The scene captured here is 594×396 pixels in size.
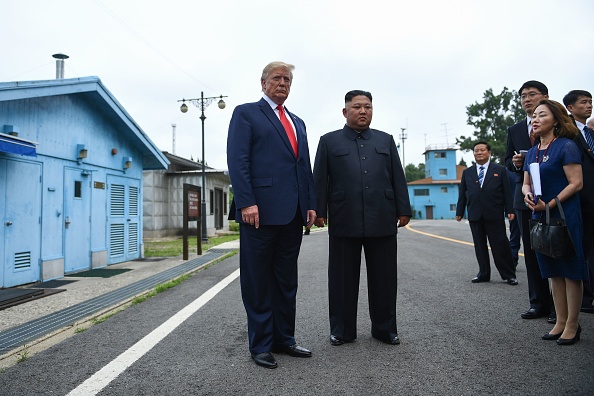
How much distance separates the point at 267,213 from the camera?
126 inches

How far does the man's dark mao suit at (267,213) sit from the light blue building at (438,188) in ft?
209

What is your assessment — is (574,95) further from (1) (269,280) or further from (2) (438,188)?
(2) (438,188)

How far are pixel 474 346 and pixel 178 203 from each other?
774 inches

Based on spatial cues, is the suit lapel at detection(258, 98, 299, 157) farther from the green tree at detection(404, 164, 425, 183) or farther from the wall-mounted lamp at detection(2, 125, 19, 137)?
the green tree at detection(404, 164, 425, 183)

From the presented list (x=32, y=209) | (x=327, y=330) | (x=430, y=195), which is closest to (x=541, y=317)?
(x=327, y=330)

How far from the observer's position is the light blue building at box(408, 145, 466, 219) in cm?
6625

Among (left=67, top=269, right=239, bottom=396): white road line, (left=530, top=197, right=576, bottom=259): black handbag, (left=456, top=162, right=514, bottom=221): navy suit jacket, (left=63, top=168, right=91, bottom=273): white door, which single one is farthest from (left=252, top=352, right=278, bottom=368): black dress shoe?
(left=63, top=168, right=91, bottom=273): white door

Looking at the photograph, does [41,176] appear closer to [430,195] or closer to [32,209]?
[32,209]

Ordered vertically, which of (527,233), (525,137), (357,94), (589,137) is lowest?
(527,233)

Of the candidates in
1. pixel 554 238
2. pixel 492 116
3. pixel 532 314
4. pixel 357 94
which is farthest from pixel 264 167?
pixel 492 116

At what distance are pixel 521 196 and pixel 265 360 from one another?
10.7 feet

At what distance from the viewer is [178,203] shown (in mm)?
21547

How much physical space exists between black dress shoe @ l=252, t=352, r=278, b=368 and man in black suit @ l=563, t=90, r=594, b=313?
9.44 ft

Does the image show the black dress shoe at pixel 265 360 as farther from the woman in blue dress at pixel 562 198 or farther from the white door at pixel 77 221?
the white door at pixel 77 221
